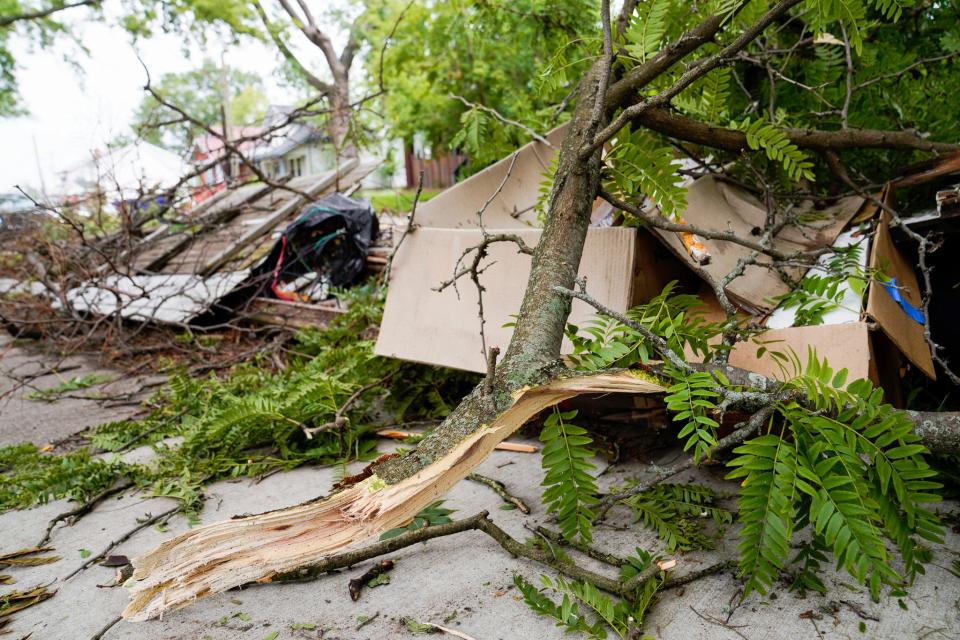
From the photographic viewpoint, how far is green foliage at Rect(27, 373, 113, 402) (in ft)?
12.8

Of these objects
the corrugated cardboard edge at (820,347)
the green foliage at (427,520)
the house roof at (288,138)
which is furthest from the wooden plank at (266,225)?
the corrugated cardboard edge at (820,347)

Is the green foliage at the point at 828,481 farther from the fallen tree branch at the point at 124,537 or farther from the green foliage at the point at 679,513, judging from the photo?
the fallen tree branch at the point at 124,537

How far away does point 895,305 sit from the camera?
1976 mm

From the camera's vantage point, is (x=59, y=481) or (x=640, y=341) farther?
(x=59, y=481)

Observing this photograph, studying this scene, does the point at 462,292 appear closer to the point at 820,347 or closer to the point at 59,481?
the point at 820,347

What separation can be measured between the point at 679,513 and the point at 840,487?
540 mm

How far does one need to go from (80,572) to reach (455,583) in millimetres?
1160

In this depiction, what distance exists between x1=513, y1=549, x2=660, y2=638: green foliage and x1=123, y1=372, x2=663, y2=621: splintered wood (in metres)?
0.33

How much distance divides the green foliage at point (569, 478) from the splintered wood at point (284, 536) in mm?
152

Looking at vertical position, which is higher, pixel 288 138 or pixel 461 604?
pixel 288 138

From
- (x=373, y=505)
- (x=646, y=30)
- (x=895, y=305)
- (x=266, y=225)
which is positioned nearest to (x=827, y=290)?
(x=895, y=305)

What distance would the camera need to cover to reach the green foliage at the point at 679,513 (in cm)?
160

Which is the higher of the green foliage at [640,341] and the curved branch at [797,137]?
the curved branch at [797,137]

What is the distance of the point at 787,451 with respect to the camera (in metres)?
1.31
